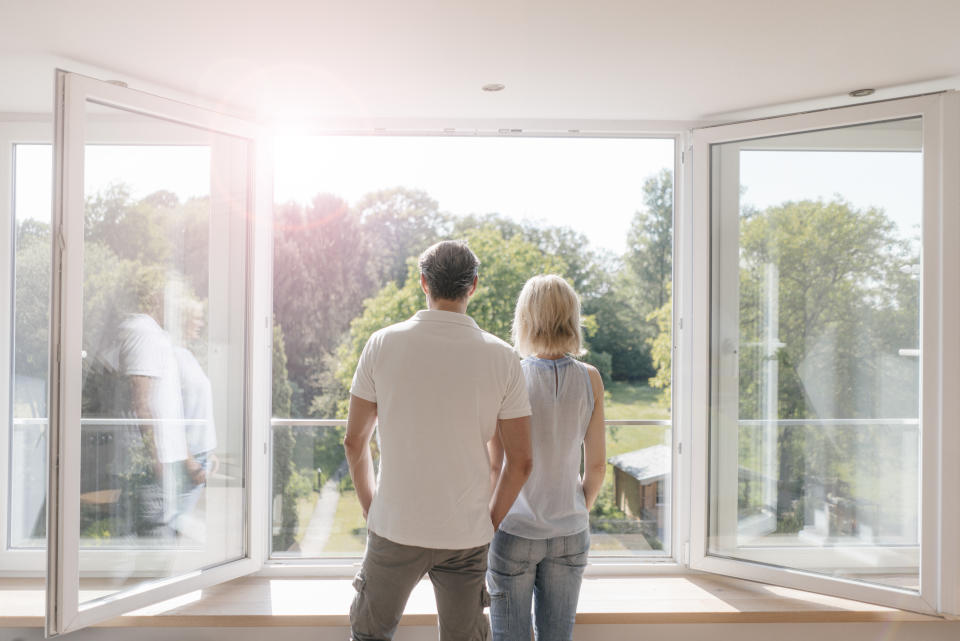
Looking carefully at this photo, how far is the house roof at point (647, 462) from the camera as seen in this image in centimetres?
291

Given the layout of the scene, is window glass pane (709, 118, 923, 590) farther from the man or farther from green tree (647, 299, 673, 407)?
green tree (647, 299, 673, 407)

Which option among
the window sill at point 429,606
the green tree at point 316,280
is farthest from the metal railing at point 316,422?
the green tree at point 316,280

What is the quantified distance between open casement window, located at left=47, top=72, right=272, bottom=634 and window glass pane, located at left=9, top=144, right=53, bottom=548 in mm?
803

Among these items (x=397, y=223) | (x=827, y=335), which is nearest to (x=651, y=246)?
(x=397, y=223)

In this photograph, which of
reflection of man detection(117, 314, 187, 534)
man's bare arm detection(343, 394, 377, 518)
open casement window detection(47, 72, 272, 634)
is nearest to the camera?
man's bare arm detection(343, 394, 377, 518)

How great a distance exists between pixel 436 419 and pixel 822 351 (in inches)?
68.7

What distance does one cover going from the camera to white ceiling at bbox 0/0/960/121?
175 cm

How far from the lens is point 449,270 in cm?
165

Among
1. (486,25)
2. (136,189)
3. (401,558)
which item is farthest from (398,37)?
Answer: (401,558)

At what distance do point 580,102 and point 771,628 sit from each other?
2.13m

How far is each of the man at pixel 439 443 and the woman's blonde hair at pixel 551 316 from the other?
0.65ft

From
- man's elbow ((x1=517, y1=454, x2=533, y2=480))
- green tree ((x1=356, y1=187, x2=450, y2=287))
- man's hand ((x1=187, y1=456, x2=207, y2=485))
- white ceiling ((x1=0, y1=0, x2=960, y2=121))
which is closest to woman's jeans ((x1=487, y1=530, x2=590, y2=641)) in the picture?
man's elbow ((x1=517, y1=454, x2=533, y2=480))

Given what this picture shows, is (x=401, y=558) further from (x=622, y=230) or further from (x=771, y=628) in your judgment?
(x=622, y=230)

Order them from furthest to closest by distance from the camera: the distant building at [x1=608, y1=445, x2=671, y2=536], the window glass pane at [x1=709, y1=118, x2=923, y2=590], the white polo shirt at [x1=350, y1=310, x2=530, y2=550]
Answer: the distant building at [x1=608, y1=445, x2=671, y2=536] < the window glass pane at [x1=709, y1=118, x2=923, y2=590] < the white polo shirt at [x1=350, y1=310, x2=530, y2=550]
